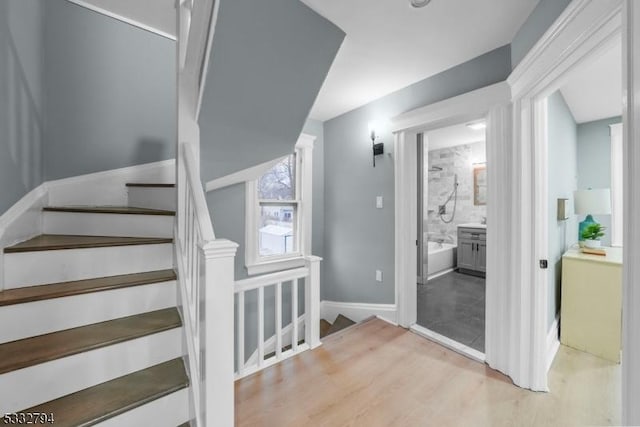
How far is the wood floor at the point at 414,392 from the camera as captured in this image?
150cm

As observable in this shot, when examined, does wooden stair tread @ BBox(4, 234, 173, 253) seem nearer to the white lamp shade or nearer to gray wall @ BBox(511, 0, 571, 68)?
gray wall @ BBox(511, 0, 571, 68)

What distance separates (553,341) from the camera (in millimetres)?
2297

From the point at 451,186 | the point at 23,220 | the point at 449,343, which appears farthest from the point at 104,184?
the point at 451,186

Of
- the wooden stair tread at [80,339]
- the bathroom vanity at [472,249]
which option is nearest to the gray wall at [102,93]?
the wooden stair tread at [80,339]

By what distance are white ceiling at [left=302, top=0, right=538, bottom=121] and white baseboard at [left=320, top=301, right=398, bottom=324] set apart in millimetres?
2267

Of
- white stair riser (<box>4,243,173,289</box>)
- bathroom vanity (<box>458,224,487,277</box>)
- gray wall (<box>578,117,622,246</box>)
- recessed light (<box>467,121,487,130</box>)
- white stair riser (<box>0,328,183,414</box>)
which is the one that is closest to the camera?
white stair riser (<box>0,328,183,414</box>)

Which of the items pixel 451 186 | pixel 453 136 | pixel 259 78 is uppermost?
pixel 453 136

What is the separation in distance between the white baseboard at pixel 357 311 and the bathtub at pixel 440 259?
1890mm

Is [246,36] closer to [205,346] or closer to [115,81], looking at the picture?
[205,346]

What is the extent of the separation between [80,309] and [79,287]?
11 cm

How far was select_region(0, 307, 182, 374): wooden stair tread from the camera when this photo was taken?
40.0 inches

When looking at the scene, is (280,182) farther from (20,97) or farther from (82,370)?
(82,370)

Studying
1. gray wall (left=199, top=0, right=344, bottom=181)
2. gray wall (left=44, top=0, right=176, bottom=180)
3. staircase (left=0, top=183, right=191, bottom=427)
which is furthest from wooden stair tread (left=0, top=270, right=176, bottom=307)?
gray wall (left=44, top=0, right=176, bottom=180)

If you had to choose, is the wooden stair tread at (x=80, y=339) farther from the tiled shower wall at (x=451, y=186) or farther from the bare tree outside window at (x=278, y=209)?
the tiled shower wall at (x=451, y=186)
